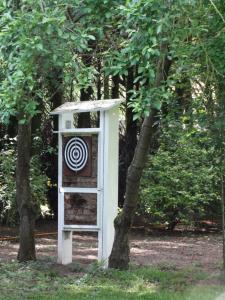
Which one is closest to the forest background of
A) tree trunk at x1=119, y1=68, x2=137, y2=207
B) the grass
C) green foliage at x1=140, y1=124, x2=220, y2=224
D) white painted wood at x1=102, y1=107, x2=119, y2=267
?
white painted wood at x1=102, y1=107, x2=119, y2=267

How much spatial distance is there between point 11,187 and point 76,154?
5426mm

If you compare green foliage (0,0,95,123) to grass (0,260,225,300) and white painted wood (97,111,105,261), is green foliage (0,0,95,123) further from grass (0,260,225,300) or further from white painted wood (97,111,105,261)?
white painted wood (97,111,105,261)

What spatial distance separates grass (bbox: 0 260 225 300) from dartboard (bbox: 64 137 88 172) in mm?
1715

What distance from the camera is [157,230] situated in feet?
56.2

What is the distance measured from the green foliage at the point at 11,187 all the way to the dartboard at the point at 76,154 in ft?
16.4

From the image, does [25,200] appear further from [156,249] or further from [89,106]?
[156,249]

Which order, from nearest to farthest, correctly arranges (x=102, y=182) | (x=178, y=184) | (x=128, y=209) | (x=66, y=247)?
(x=128, y=209) → (x=102, y=182) → (x=66, y=247) → (x=178, y=184)

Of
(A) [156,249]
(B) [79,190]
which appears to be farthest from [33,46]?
(A) [156,249]

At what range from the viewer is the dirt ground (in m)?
11.7

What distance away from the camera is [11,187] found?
15.8m

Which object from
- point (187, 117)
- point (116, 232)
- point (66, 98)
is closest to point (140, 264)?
point (116, 232)

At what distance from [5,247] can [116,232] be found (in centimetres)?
407

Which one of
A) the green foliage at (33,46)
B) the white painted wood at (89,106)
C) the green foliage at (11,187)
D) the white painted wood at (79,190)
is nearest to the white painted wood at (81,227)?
the white painted wood at (79,190)

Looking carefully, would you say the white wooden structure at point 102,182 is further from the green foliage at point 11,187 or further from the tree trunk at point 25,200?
the green foliage at point 11,187
